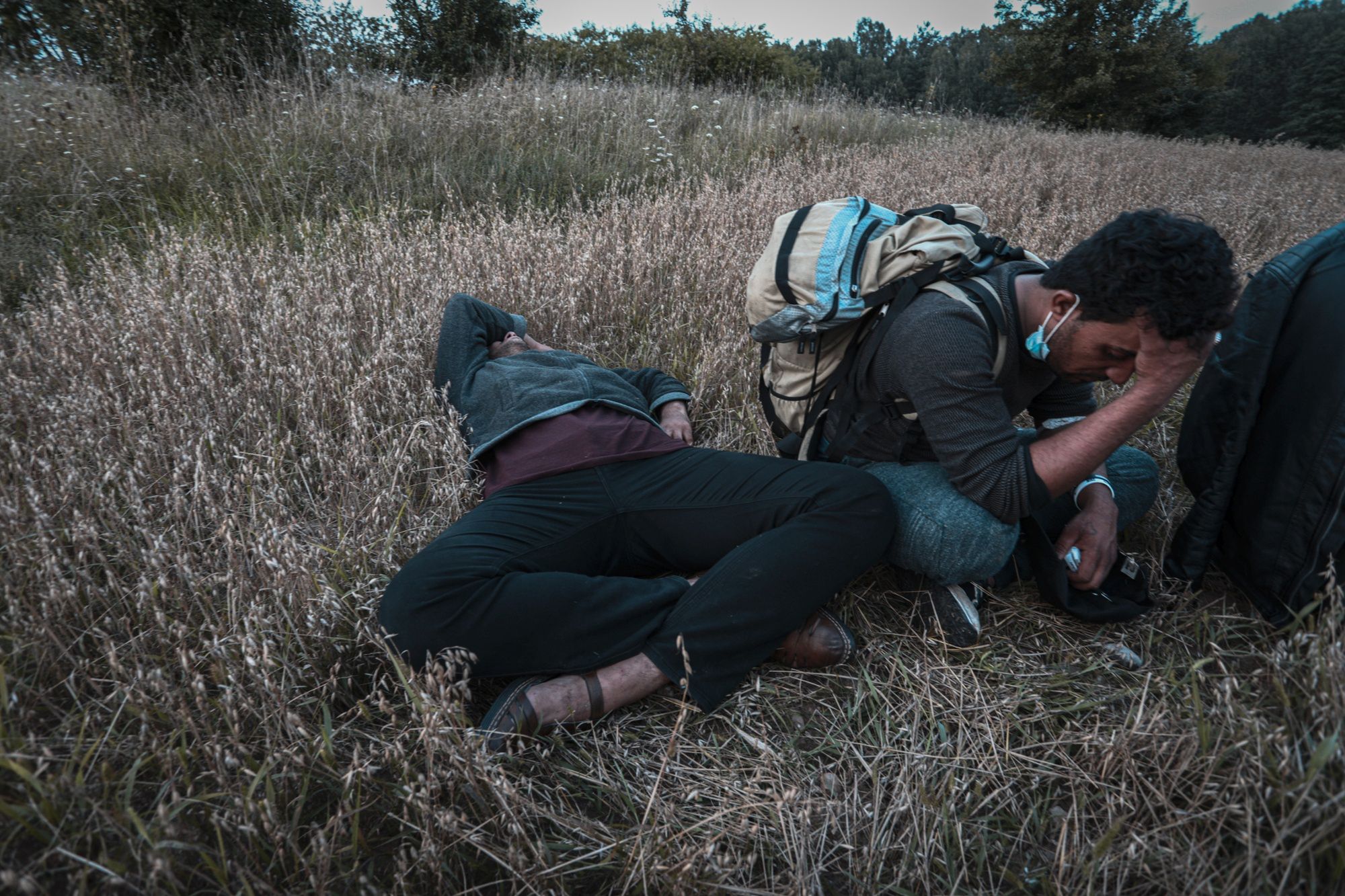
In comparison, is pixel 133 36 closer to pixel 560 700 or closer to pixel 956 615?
pixel 560 700

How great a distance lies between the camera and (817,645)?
207 cm

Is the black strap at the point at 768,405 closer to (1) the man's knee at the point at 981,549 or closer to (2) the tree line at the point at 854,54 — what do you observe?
(1) the man's knee at the point at 981,549

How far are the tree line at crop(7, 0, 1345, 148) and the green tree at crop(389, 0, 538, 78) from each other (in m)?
0.02

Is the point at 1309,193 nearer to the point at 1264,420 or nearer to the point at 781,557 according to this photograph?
the point at 1264,420

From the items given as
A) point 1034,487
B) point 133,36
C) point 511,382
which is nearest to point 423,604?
point 511,382

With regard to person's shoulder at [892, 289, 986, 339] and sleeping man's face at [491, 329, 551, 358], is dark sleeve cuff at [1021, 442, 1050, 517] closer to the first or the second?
person's shoulder at [892, 289, 986, 339]

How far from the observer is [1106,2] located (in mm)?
18406

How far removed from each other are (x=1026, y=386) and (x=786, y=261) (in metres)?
0.87

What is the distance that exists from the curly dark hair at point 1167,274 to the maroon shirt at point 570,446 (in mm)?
1366

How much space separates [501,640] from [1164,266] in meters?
1.93

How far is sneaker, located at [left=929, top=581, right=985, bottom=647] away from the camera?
2.18 metres

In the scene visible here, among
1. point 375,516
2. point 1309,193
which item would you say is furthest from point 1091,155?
point 375,516

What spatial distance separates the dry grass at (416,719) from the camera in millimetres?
1424

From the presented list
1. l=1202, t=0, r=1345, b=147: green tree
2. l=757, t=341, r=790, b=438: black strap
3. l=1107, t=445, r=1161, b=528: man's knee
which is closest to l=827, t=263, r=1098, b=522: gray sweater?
l=757, t=341, r=790, b=438: black strap
